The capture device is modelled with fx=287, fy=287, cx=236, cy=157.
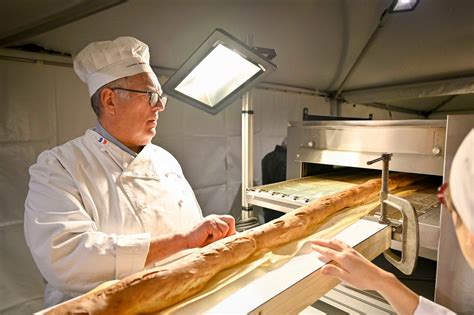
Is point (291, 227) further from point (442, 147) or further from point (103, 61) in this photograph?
point (103, 61)

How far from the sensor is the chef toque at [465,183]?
40cm

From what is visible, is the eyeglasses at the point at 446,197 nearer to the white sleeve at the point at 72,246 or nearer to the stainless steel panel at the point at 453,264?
the stainless steel panel at the point at 453,264

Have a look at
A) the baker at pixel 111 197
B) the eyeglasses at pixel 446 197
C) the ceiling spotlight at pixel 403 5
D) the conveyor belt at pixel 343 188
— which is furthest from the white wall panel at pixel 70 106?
the ceiling spotlight at pixel 403 5

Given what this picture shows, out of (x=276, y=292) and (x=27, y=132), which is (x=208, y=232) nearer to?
(x=276, y=292)

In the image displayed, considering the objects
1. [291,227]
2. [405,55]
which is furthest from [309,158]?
[405,55]

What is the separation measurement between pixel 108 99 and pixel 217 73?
47cm

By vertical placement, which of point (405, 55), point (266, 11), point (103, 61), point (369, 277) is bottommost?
point (369, 277)

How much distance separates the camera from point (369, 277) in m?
0.70

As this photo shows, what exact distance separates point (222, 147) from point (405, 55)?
1.65m

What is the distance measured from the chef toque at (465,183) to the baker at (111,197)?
0.68 metres

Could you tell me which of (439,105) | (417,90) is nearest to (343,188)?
(417,90)

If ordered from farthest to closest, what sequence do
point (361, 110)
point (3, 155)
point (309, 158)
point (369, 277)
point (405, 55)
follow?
point (361, 110)
point (405, 55)
point (309, 158)
point (3, 155)
point (369, 277)

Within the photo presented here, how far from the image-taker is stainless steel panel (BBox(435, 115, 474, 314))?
882 mm

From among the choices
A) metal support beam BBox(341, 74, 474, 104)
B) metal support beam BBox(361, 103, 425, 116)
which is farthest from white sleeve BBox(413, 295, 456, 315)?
metal support beam BBox(361, 103, 425, 116)
